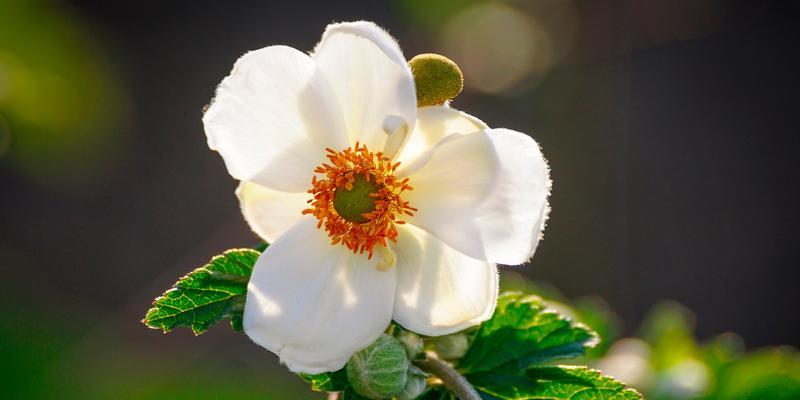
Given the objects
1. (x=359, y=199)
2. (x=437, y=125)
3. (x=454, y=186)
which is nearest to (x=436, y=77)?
(x=437, y=125)

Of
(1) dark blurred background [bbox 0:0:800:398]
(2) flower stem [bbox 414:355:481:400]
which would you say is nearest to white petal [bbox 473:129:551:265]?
(2) flower stem [bbox 414:355:481:400]

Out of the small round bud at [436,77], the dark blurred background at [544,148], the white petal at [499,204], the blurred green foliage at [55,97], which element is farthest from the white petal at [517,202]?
the dark blurred background at [544,148]

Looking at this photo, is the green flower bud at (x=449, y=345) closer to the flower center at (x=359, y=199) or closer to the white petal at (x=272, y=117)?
the flower center at (x=359, y=199)

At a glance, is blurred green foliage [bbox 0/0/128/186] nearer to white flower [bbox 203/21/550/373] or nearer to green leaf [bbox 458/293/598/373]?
white flower [bbox 203/21/550/373]

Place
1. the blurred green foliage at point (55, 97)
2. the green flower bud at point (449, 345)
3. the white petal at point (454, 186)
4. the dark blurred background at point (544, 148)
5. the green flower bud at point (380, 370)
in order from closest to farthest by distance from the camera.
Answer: the green flower bud at point (380, 370) → the white petal at point (454, 186) → the green flower bud at point (449, 345) → the blurred green foliage at point (55, 97) → the dark blurred background at point (544, 148)

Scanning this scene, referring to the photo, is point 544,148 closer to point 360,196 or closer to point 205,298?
point 360,196

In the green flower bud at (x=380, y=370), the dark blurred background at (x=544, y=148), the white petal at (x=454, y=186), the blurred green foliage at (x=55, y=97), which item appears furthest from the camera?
the dark blurred background at (x=544, y=148)
